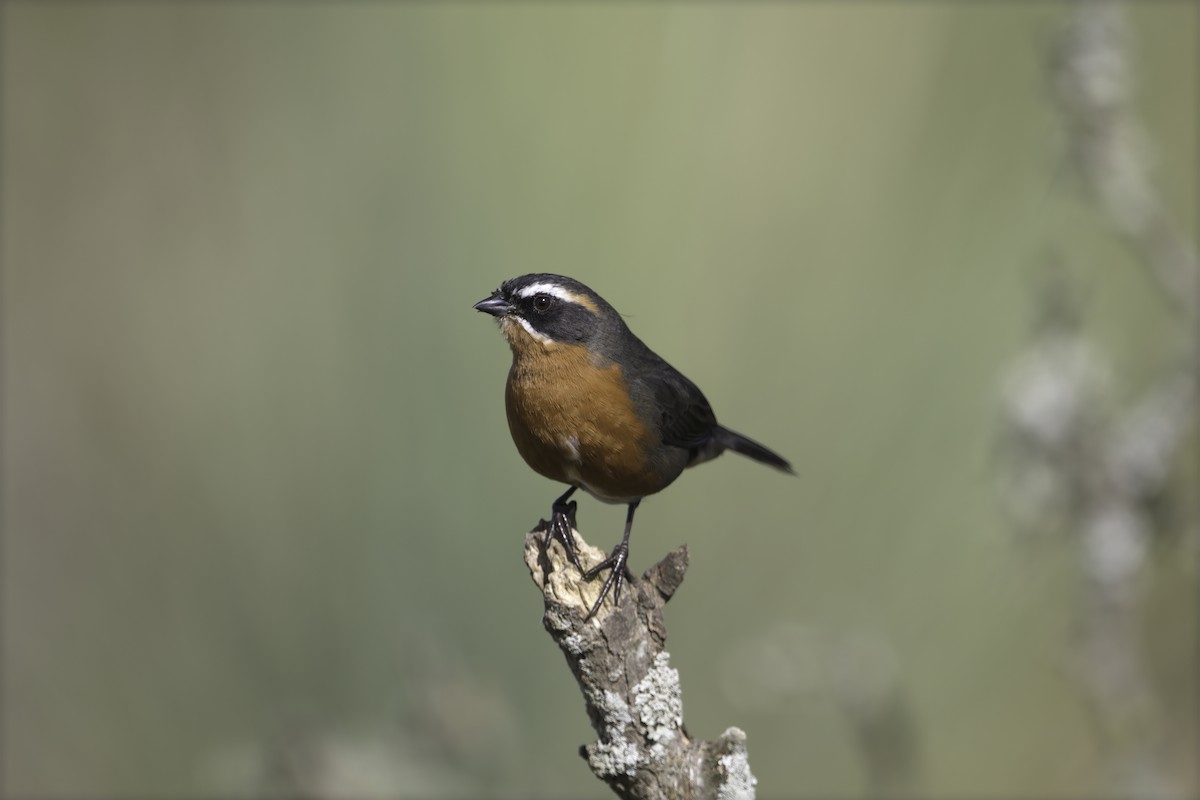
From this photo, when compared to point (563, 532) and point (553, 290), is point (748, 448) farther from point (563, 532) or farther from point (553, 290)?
point (563, 532)

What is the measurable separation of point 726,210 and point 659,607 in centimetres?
348

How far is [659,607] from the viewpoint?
9.27 ft

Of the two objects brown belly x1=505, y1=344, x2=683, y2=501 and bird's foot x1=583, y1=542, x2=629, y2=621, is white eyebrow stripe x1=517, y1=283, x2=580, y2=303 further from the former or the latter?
bird's foot x1=583, y1=542, x2=629, y2=621

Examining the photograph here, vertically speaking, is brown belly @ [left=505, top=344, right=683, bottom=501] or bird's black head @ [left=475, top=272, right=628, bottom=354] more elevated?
bird's black head @ [left=475, top=272, right=628, bottom=354]

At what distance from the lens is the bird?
3.83 metres

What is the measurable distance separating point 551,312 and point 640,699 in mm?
1667

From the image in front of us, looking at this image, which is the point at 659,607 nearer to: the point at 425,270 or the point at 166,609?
the point at 425,270

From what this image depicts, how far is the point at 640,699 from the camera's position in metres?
2.71

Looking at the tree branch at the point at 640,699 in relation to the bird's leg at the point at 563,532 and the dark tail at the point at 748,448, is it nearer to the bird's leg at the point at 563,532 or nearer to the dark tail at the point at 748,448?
the bird's leg at the point at 563,532

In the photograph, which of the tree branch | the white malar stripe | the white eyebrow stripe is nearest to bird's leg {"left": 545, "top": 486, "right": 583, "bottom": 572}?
the tree branch

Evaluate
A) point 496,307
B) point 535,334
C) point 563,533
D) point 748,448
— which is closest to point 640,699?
point 563,533

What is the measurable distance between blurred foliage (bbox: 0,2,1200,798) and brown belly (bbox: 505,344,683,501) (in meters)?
1.47

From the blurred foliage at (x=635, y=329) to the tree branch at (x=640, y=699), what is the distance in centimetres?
249

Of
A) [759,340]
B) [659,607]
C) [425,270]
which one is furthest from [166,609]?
[659,607]
